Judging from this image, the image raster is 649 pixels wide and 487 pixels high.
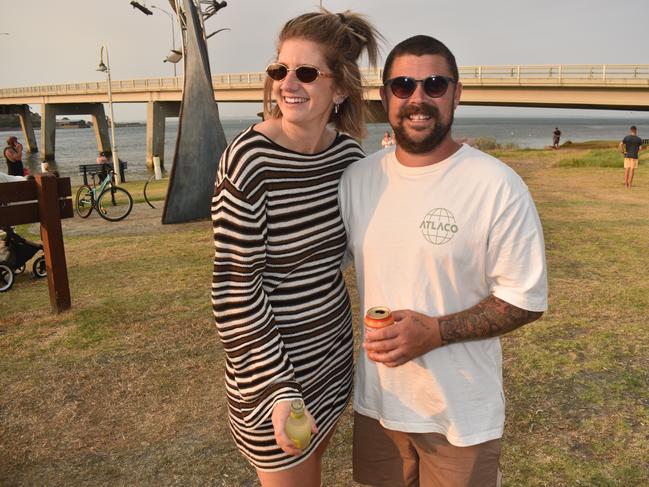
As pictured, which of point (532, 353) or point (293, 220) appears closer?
point (293, 220)

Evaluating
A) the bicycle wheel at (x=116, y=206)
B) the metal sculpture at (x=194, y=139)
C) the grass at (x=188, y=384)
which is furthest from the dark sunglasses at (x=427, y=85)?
the bicycle wheel at (x=116, y=206)

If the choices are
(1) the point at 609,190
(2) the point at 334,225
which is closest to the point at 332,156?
(2) the point at 334,225

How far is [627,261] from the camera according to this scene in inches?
304

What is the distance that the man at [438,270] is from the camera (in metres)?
1.75

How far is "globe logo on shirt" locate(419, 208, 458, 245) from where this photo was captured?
177 centimetres

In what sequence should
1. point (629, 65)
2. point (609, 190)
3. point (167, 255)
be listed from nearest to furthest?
point (167, 255) < point (609, 190) < point (629, 65)

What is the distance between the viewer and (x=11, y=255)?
291 inches

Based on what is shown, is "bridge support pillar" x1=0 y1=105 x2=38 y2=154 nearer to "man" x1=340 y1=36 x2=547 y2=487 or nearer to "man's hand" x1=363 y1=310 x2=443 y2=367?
"man" x1=340 y1=36 x2=547 y2=487

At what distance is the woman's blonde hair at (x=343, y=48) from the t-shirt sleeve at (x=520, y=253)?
0.82m

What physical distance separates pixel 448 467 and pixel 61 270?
5.58 meters

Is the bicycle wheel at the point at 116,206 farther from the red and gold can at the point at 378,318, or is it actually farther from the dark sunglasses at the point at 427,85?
the red and gold can at the point at 378,318

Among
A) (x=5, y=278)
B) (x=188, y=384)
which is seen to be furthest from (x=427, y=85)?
(x=5, y=278)

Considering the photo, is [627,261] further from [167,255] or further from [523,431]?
[167,255]

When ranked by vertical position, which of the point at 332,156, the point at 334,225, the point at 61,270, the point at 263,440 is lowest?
the point at 61,270
